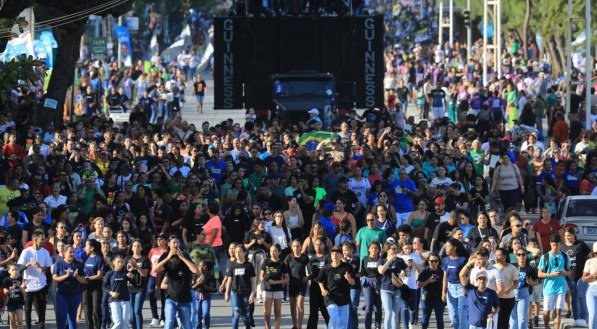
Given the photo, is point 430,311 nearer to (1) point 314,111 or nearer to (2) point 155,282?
(2) point 155,282

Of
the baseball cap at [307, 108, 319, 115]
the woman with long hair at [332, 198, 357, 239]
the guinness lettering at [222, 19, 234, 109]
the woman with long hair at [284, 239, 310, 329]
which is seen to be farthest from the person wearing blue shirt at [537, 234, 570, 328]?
the guinness lettering at [222, 19, 234, 109]

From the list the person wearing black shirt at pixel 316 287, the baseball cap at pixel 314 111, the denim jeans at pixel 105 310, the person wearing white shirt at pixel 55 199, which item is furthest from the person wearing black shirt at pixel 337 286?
the baseball cap at pixel 314 111

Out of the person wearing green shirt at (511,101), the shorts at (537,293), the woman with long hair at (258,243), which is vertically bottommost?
the shorts at (537,293)

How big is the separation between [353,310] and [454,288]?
1.29 m

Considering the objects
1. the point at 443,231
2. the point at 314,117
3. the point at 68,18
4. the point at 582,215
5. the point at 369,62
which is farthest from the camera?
the point at 369,62

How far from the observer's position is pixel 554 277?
23969mm

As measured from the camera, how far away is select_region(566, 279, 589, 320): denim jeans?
2438cm

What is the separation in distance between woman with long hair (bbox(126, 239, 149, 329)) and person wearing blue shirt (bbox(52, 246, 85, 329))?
0.61 meters

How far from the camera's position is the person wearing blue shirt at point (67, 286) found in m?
23.7

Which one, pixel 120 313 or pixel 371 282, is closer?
pixel 120 313

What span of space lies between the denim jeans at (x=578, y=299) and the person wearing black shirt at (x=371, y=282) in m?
2.45

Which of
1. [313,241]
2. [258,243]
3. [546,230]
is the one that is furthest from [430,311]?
[546,230]

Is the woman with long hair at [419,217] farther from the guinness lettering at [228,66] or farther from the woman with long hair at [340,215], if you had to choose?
the guinness lettering at [228,66]

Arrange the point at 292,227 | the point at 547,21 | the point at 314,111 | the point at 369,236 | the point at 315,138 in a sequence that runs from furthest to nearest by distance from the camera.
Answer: the point at 547,21, the point at 314,111, the point at 315,138, the point at 292,227, the point at 369,236
